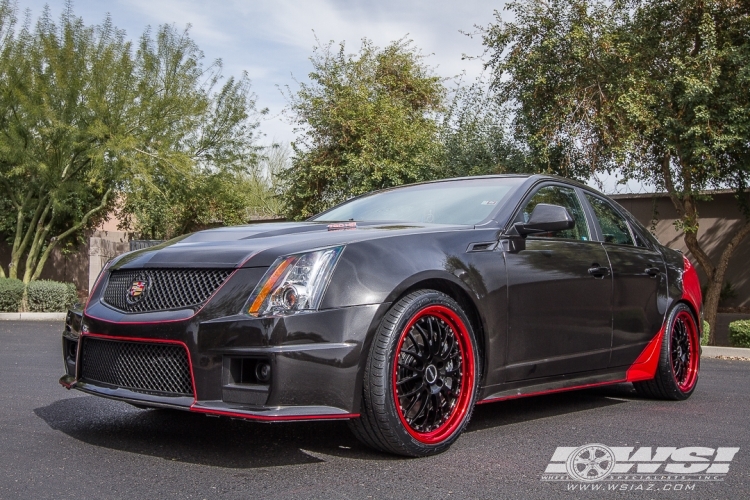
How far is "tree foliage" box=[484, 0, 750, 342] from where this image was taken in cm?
1455

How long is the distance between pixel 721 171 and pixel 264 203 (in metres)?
25.8

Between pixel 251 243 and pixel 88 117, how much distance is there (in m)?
15.7

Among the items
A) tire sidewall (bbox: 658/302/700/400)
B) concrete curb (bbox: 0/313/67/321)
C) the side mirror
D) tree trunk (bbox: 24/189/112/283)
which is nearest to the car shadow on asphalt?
tire sidewall (bbox: 658/302/700/400)

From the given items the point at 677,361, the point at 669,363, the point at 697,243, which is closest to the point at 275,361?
the point at 669,363

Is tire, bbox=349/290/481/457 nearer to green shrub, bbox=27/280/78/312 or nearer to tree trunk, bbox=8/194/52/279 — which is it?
green shrub, bbox=27/280/78/312

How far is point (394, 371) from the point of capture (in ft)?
13.1

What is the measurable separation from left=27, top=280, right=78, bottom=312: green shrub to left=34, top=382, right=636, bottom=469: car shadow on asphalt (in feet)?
43.9

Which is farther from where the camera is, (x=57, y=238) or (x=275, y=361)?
(x=57, y=238)

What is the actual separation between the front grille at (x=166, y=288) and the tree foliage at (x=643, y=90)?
12.2m

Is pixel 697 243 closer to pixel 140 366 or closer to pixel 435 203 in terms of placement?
pixel 435 203

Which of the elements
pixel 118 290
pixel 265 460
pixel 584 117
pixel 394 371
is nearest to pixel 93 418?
pixel 118 290

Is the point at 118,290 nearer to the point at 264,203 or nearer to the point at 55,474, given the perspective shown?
the point at 55,474

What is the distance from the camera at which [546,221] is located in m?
4.78

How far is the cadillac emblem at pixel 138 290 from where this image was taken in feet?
13.6
